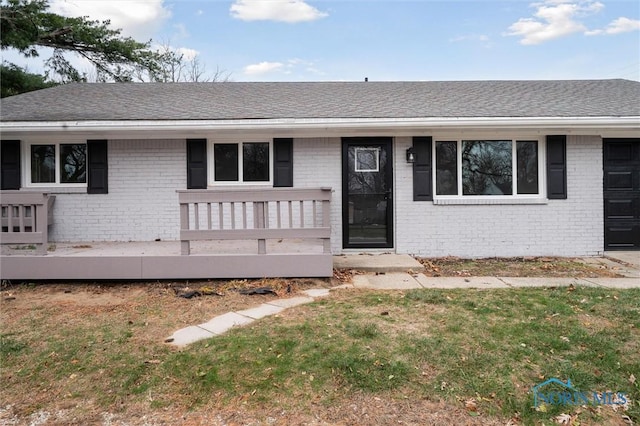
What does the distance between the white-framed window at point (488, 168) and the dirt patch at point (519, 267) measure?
3.85 feet

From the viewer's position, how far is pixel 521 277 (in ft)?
17.4

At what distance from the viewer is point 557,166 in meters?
6.82

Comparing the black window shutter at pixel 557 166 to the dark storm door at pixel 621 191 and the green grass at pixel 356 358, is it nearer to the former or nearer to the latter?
the dark storm door at pixel 621 191

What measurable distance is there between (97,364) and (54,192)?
5123mm

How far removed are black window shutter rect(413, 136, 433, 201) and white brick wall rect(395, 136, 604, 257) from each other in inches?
4.9

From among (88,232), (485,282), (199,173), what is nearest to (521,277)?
(485,282)

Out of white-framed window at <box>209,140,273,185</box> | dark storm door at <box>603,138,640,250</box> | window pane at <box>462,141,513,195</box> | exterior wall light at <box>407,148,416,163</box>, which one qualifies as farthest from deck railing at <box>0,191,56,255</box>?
dark storm door at <box>603,138,640,250</box>

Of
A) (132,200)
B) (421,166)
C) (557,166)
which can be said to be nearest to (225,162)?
(132,200)

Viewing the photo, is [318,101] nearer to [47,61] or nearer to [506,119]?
[506,119]

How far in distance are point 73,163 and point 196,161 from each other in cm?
223

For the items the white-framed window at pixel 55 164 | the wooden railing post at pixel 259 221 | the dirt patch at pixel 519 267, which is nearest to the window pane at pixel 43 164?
the white-framed window at pixel 55 164

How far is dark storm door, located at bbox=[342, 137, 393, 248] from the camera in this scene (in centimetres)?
686

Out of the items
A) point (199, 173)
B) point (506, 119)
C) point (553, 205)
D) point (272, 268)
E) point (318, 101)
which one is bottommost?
point (272, 268)

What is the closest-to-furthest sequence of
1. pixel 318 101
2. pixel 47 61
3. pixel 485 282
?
pixel 485 282, pixel 318 101, pixel 47 61
